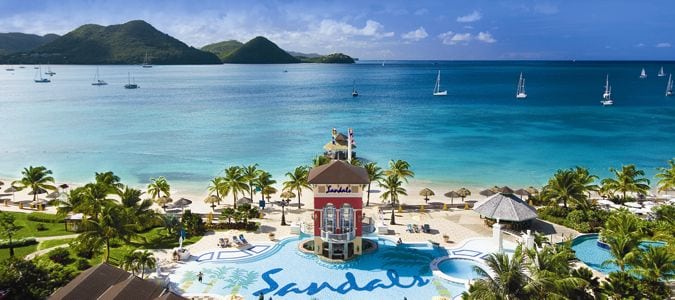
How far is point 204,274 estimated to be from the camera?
2767 cm

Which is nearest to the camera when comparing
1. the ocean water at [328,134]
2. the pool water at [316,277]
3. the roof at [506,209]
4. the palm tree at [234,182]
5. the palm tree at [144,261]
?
the pool water at [316,277]

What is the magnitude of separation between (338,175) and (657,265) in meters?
16.9

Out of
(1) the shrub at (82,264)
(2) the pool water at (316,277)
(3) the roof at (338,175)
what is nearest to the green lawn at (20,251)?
(1) the shrub at (82,264)

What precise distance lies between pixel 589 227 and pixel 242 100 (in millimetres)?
109438

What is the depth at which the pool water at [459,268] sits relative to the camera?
2784 centimetres

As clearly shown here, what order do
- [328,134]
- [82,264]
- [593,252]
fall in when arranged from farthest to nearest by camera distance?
1. [328,134]
2. [593,252]
3. [82,264]

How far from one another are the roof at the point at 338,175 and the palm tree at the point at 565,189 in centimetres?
1727

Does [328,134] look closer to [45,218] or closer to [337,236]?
[45,218]

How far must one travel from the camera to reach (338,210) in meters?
30.1

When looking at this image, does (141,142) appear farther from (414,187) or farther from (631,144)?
(631,144)

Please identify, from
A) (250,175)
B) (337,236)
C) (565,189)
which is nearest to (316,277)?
(337,236)

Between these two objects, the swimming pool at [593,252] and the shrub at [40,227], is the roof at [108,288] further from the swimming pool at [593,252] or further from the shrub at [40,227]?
the swimming pool at [593,252]

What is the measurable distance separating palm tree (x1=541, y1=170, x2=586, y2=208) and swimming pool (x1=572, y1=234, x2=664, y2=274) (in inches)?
164

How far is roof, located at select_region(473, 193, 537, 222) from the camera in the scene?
107ft
